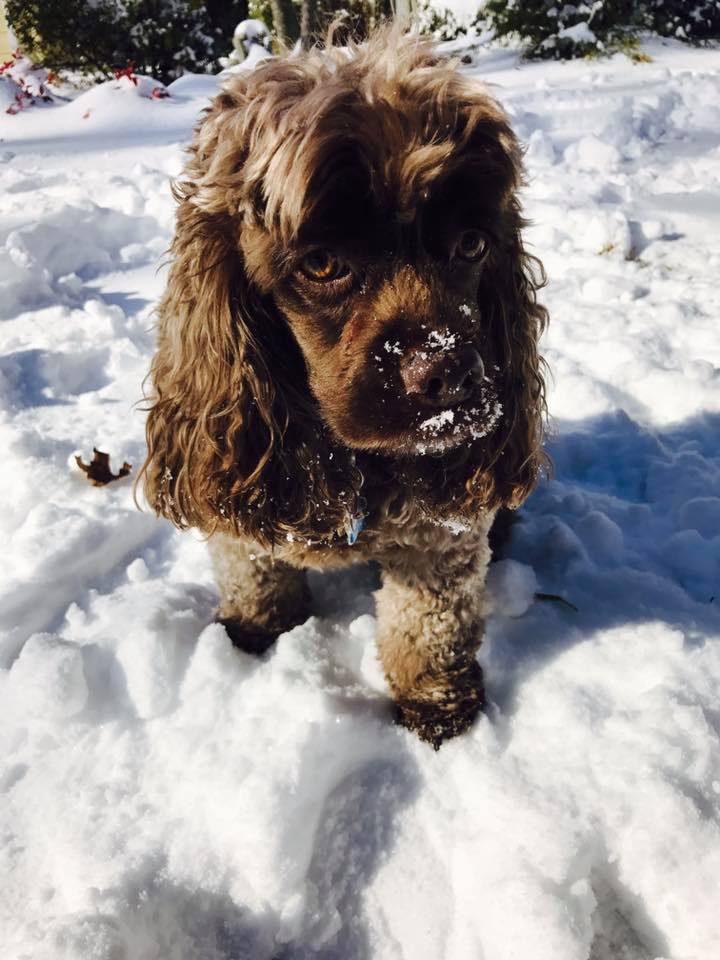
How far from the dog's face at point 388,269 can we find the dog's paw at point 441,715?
866 millimetres

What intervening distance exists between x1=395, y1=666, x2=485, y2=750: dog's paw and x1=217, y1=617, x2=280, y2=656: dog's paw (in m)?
0.51

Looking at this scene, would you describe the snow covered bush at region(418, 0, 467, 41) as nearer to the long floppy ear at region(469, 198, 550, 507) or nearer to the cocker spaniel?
the cocker spaniel

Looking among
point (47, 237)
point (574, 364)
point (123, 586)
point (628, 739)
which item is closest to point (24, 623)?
point (123, 586)

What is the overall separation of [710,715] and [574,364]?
6.66ft

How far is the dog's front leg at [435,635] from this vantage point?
2037mm

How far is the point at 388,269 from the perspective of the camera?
153 cm

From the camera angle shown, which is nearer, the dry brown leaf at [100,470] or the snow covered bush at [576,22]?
the dry brown leaf at [100,470]

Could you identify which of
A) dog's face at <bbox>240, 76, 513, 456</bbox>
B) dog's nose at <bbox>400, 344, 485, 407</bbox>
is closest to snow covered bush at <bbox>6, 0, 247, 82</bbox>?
dog's face at <bbox>240, 76, 513, 456</bbox>

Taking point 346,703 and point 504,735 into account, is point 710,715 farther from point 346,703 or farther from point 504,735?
point 346,703

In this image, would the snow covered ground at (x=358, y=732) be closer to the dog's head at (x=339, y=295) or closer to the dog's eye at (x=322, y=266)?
the dog's head at (x=339, y=295)

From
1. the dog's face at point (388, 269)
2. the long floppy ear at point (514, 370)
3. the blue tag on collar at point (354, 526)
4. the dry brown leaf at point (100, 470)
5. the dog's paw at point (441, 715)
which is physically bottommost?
the dog's paw at point (441, 715)

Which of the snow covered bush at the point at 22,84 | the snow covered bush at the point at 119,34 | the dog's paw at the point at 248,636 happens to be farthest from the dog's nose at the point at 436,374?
the snow covered bush at the point at 119,34

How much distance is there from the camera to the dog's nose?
1453 mm

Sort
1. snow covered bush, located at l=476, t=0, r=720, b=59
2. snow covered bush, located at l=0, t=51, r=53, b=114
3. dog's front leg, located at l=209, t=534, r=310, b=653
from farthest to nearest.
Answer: snow covered bush, located at l=476, t=0, r=720, b=59 < snow covered bush, located at l=0, t=51, r=53, b=114 < dog's front leg, located at l=209, t=534, r=310, b=653
